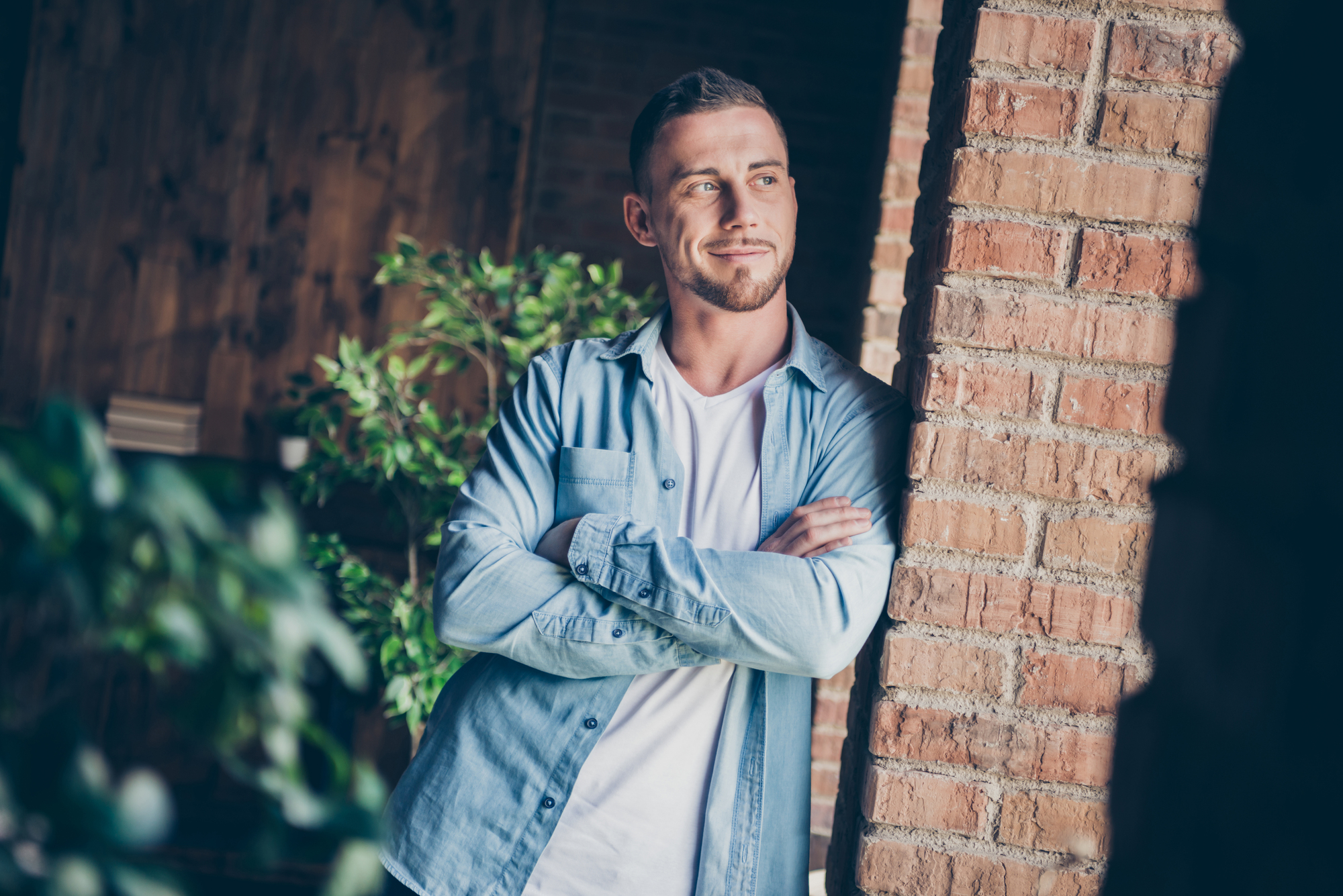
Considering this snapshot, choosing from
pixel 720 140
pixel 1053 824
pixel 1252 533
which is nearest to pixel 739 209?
pixel 720 140

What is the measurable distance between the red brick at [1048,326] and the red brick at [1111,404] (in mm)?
32

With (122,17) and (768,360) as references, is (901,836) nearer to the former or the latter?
(768,360)

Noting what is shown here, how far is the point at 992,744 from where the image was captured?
117 cm

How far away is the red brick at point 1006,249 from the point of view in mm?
1150

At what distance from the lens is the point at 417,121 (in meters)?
3.11

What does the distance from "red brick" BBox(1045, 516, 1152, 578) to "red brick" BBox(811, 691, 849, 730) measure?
1719mm

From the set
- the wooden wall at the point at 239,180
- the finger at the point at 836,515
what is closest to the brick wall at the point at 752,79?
the wooden wall at the point at 239,180

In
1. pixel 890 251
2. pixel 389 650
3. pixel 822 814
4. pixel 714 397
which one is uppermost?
pixel 890 251

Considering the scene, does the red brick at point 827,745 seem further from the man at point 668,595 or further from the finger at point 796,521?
the finger at point 796,521

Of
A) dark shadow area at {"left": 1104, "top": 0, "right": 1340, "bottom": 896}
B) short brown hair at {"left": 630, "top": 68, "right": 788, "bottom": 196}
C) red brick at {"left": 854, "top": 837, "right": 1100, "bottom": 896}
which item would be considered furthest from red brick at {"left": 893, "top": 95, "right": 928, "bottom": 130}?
dark shadow area at {"left": 1104, "top": 0, "right": 1340, "bottom": 896}

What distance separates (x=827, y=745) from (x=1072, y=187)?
202 cm

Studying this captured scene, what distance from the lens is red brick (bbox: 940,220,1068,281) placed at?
1.15 metres

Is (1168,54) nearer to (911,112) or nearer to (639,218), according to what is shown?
(639,218)

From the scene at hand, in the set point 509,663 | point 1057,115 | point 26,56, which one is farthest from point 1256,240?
point 26,56
